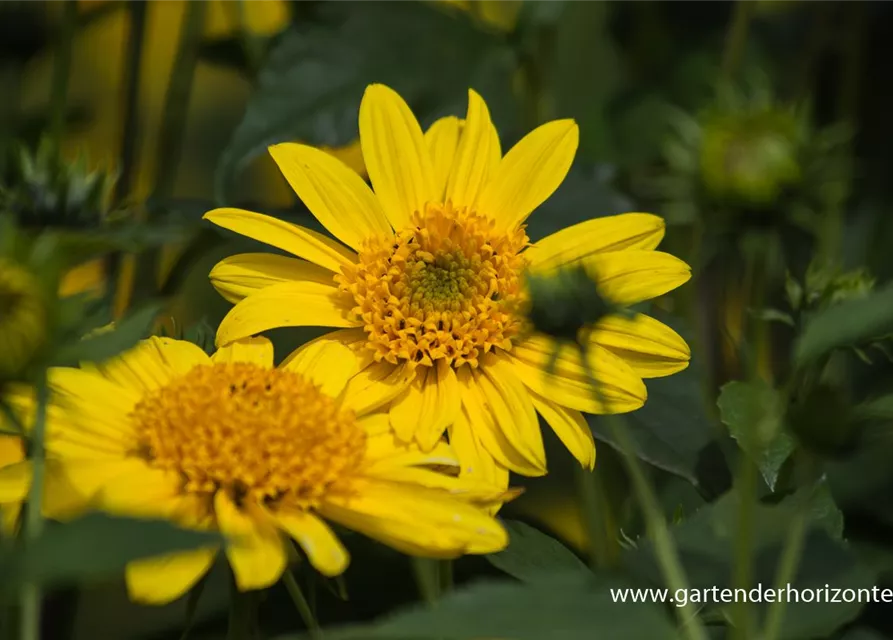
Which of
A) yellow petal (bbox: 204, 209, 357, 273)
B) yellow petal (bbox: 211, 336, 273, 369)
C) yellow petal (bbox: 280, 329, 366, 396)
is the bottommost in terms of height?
yellow petal (bbox: 280, 329, 366, 396)

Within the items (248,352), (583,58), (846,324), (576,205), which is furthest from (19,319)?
(583,58)

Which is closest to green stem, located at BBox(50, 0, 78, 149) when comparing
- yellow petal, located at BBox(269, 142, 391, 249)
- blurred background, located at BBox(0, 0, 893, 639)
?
blurred background, located at BBox(0, 0, 893, 639)

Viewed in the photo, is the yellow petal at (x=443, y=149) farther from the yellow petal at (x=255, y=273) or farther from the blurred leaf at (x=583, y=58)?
the blurred leaf at (x=583, y=58)

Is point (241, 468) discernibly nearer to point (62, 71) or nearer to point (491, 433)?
point (491, 433)

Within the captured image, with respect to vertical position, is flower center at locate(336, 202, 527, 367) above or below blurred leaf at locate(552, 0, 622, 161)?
below

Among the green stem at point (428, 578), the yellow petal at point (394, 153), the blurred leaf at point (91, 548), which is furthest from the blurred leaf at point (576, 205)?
the blurred leaf at point (91, 548)

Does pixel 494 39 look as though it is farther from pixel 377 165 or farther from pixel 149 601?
pixel 149 601

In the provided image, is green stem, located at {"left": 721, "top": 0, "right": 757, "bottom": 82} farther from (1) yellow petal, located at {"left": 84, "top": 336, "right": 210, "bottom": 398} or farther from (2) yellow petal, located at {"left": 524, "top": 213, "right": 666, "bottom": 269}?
(1) yellow petal, located at {"left": 84, "top": 336, "right": 210, "bottom": 398}

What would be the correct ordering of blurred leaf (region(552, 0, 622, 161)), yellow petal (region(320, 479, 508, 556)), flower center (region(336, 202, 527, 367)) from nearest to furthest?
yellow petal (region(320, 479, 508, 556)) < flower center (region(336, 202, 527, 367)) < blurred leaf (region(552, 0, 622, 161))
